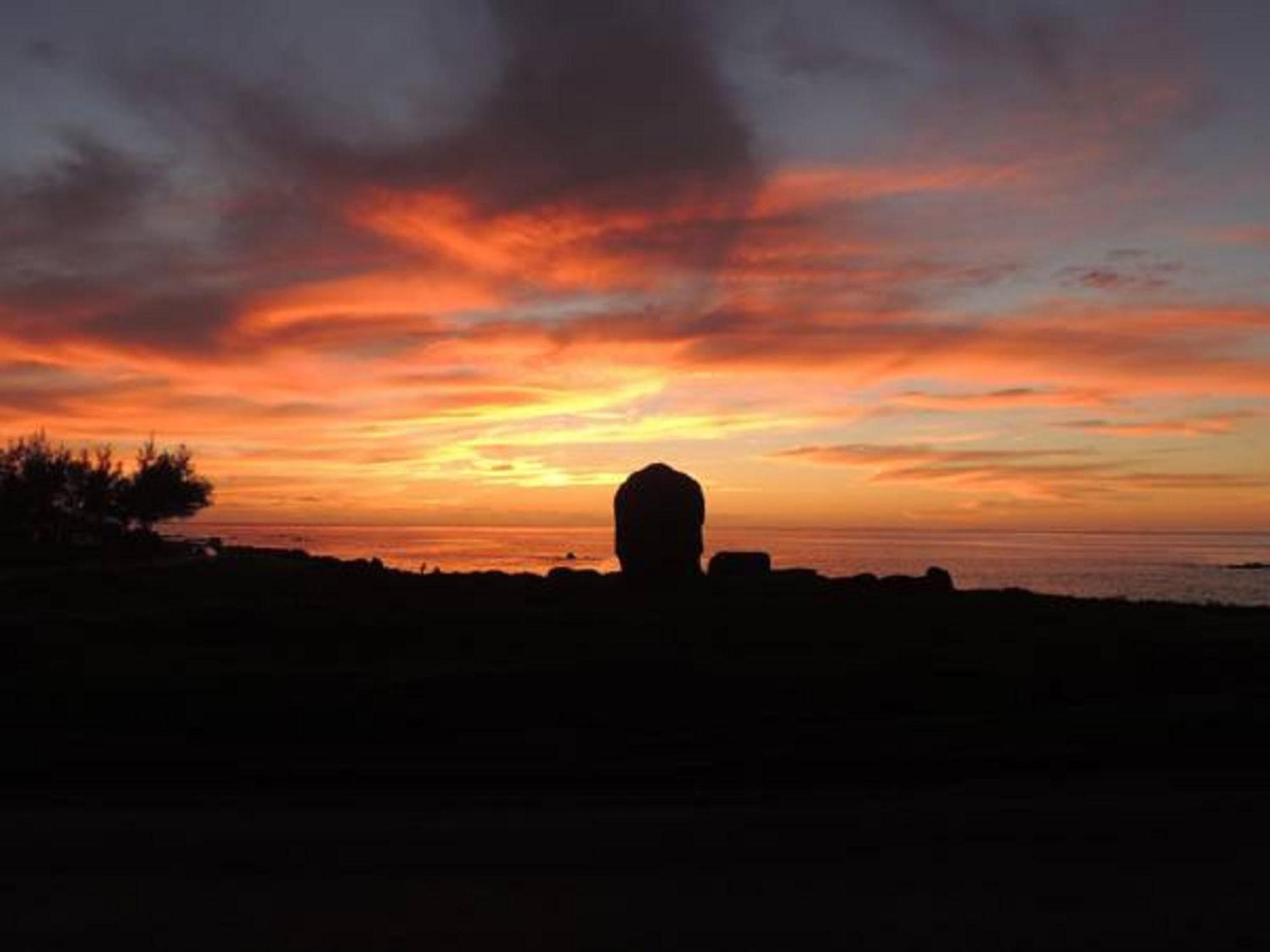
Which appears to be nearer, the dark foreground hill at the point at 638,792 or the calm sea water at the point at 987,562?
the dark foreground hill at the point at 638,792

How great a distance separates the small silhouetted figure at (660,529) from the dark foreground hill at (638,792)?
1449cm

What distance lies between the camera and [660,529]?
35.4 m

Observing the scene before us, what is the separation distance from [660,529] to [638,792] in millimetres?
24947

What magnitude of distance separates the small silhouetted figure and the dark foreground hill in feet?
47.5

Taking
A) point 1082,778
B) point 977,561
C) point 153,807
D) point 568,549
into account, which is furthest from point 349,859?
point 568,549

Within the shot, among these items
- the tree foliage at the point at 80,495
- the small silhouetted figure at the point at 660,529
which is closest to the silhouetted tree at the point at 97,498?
the tree foliage at the point at 80,495

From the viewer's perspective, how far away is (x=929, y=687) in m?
14.7

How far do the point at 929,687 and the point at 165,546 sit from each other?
196 feet

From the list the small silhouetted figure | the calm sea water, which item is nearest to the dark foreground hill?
the small silhouetted figure

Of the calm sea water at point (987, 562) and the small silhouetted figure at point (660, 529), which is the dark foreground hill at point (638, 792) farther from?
the calm sea water at point (987, 562)

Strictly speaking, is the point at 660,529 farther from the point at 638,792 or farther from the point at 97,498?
the point at 97,498

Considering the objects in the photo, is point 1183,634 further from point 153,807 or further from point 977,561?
point 977,561

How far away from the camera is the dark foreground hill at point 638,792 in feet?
24.0

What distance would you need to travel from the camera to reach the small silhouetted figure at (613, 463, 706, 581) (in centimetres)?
3525
